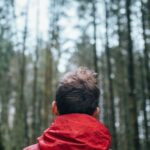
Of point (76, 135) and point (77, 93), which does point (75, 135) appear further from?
point (77, 93)

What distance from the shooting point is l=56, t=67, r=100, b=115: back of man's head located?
1.66 metres

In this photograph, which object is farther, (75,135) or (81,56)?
(81,56)

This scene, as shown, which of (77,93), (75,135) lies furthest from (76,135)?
(77,93)

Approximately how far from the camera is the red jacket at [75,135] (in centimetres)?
157

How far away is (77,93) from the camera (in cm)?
167

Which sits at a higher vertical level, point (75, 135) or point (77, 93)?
point (77, 93)

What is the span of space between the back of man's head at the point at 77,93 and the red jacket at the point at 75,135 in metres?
0.04

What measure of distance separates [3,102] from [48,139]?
23.0m

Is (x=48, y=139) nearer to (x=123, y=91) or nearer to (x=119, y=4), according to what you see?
(x=119, y=4)

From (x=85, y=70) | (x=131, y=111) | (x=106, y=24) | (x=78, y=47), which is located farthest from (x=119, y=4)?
(x=85, y=70)

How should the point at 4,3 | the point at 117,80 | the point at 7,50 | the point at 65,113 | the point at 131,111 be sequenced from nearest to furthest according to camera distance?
the point at 65,113 → the point at 131,111 → the point at 7,50 → the point at 4,3 → the point at 117,80

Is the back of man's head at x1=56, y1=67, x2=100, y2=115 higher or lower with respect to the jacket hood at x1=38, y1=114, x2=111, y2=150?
higher

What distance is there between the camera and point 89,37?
2797cm

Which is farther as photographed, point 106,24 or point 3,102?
point 3,102
